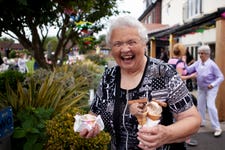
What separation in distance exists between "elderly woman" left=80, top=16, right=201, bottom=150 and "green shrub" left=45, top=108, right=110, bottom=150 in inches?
25.7

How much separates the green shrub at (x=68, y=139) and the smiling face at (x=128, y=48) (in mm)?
984

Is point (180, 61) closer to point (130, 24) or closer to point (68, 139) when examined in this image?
point (68, 139)

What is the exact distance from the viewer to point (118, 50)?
7.10ft

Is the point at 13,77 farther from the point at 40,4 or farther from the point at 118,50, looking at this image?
the point at 118,50

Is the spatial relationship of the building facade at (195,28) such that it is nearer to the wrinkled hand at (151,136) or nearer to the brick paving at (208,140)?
the brick paving at (208,140)

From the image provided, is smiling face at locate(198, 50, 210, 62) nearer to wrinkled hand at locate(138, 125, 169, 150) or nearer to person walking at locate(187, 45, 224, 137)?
person walking at locate(187, 45, 224, 137)

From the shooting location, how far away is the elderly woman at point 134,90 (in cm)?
203

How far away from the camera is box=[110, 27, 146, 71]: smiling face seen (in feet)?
6.95

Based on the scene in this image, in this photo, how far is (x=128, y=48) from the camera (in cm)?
212

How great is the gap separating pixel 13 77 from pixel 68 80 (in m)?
1.68

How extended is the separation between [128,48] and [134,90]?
0.95 ft

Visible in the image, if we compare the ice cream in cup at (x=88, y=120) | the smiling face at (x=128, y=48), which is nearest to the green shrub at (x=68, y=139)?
the ice cream in cup at (x=88, y=120)

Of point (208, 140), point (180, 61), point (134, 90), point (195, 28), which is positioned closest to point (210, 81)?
point (180, 61)

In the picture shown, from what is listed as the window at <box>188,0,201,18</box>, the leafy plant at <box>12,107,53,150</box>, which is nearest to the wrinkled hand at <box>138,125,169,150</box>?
the leafy plant at <box>12,107,53,150</box>
